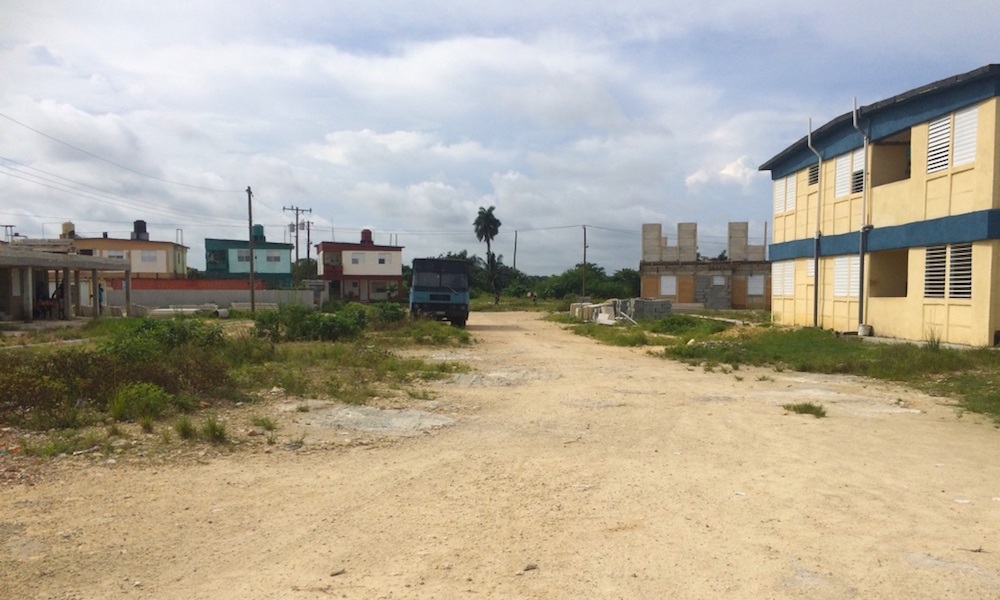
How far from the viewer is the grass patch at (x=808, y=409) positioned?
9.90 metres

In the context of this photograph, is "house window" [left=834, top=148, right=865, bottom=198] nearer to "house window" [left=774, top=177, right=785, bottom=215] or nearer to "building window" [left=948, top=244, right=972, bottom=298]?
"building window" [left=948, top=244, right=972, bottom=298]

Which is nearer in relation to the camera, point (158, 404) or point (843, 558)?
point (843, 558)

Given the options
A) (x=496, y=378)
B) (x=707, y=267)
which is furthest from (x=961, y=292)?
(x=707, y=267)

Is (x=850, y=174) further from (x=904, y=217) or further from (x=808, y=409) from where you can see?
(x=808, y=409)

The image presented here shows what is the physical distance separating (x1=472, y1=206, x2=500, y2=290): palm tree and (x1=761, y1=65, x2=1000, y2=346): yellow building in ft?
185

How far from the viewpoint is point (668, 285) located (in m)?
52.1

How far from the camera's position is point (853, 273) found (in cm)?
2238

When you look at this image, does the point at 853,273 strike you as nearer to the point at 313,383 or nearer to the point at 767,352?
the point at 767,352

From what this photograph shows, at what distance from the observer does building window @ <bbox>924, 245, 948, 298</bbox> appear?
18234 mm

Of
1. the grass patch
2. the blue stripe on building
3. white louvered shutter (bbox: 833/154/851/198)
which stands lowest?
the grass patch

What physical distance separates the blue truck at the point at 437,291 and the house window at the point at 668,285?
1039 inches

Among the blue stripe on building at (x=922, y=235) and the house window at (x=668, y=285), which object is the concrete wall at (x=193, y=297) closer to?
the house window at (x=668, y=285)

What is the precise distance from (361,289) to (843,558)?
63.0 metres

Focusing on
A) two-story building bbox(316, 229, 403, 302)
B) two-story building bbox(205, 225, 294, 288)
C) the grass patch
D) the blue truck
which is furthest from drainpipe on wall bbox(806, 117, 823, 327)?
two-story building bbox(205, 225, 294, 288)
